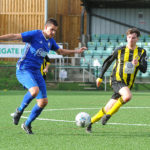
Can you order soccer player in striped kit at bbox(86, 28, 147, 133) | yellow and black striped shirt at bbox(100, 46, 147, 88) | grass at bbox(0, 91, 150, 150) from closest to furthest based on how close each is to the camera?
grass at bbox(0, 91, 150, 150) < soccer player in striped kit at bbox(86, 28, 147, 133) < yellow and black striped shirt at bbox(100, 46, 147, 88)

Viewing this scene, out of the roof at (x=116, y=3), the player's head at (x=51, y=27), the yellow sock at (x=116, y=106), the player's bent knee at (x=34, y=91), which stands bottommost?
the yellow sock at (x=116, y=106)

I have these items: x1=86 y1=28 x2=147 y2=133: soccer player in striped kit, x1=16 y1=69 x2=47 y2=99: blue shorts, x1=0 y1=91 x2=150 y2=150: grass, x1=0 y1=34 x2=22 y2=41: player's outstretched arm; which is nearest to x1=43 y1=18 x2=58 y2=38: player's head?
x1=0 y1=34 x2=22 y2=41: player's outstretched arm

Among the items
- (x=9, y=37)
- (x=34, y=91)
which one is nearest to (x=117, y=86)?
(x=34, y=91)

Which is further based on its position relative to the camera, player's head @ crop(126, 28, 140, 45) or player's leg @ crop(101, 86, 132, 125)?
player's head @ crop(126, 28, 140, 45)

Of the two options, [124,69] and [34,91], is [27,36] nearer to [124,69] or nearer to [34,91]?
[34,91]

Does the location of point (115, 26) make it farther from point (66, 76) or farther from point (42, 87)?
point (42, 87)

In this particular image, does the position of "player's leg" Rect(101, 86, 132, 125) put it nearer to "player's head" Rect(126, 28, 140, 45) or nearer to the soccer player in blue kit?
"player's head" Rect(126, 28, 140, 45)

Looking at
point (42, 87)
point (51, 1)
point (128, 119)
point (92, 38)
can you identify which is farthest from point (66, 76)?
point (42, 87)

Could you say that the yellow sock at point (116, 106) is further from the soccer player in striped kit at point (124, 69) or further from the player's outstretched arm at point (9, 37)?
the player's outstretched arm at point (9, 37)

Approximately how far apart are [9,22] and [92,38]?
580cm

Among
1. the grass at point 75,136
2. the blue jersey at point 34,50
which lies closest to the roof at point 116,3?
the grass at point 75,136

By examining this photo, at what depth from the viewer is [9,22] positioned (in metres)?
28.3

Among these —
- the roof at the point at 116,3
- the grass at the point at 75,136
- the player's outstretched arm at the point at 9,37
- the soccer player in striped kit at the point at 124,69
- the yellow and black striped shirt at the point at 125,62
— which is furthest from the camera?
the roof at the point at 116,3

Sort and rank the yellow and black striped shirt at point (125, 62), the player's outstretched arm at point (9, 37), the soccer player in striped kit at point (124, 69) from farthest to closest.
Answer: the yellow and black striped shirt at point (125, 62) < the soccer player in striped kit at point (124, 69) < the player's outstretched arm at point (9, 37)
